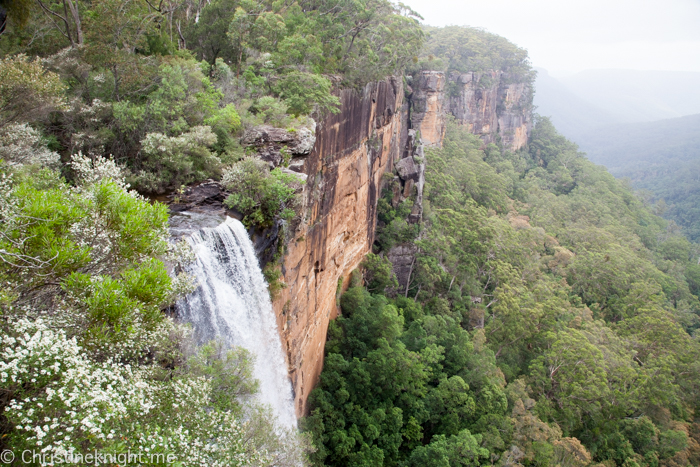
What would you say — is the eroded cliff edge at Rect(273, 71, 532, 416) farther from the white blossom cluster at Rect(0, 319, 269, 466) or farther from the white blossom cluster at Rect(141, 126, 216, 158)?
the white blossom cluster at Rect(0, 319, 269, 466)

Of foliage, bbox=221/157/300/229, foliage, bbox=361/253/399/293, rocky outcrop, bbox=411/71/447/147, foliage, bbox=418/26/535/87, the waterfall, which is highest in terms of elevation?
foliage, bbox=418/26/535/87

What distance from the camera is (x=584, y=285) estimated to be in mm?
33125

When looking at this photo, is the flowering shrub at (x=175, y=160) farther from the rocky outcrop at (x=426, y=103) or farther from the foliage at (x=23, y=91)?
the rocky outcrop at (x=426, y=103)

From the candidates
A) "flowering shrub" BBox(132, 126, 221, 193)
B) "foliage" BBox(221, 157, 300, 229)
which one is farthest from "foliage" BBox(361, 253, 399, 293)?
"flowering shrub" BBox(132, 126, 221, 193)

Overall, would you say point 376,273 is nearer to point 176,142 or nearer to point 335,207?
point 335,207

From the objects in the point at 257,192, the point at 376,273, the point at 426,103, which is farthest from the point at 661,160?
the point at 257,192

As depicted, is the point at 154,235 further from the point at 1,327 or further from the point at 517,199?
the point at 517,199

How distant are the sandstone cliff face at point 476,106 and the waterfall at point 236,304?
35007 millimetres

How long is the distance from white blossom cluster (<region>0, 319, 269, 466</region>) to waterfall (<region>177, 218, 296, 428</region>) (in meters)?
2.92

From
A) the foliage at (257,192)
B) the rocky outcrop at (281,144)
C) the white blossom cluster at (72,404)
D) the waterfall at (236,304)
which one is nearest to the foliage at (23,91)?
the foliage at (257,192)

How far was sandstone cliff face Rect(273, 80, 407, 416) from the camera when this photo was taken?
14438 mm

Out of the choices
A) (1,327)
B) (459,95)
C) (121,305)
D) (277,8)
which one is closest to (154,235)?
(121,305)

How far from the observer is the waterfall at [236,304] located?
8.87 meters

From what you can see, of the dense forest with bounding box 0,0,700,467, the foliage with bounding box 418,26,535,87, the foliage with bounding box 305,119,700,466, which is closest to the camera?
the dense forest with bounding box 0,0,700,467
